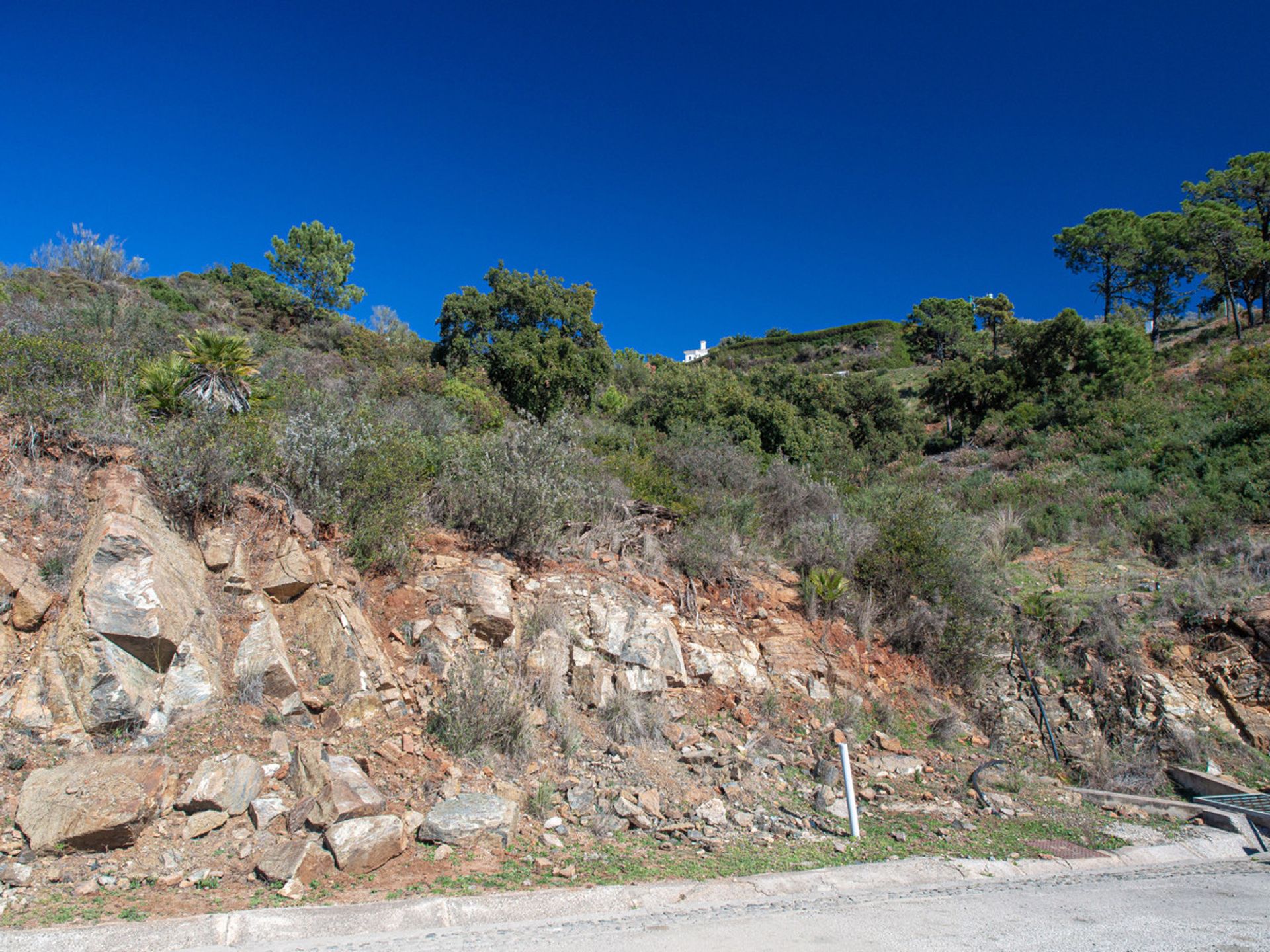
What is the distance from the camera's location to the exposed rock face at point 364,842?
4270 millimetres

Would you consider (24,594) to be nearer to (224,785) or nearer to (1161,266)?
(224,785)

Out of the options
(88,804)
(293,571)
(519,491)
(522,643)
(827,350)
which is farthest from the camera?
(827,350)

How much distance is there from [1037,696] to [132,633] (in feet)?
34.0

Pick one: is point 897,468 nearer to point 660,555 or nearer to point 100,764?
point 660,555

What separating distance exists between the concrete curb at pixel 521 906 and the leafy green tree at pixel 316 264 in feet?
95.2

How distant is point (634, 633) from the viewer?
316 inches

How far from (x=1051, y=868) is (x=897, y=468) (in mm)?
17674

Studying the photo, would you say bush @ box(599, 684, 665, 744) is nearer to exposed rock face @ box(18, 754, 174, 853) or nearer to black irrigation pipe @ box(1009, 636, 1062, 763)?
exposed rock face @ box(18, 754, 174, 853)

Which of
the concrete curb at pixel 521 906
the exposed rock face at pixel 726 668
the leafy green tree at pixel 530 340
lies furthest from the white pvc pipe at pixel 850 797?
the leafy green tree at pixel 530 340

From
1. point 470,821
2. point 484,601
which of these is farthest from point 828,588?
point 470,821

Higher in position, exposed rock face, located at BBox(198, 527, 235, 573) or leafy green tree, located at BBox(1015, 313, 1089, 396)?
leafy green tree, located at BBox(1015, 313, 1089, 396)

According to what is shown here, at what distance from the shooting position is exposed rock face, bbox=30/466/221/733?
4750 mm

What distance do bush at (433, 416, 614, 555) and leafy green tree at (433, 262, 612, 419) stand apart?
405 inches

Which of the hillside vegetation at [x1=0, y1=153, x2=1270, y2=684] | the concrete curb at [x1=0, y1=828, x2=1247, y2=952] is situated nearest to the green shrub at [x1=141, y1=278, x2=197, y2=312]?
the hillside vegetation at [x1=0, y1=153, x2=1270, y2=684]
